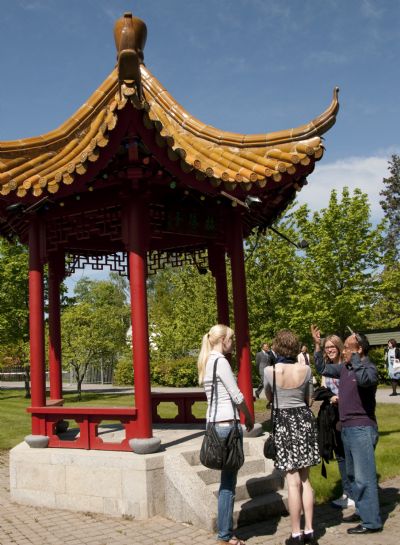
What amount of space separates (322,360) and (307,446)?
4.47 ft

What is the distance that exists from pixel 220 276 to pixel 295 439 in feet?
14.7

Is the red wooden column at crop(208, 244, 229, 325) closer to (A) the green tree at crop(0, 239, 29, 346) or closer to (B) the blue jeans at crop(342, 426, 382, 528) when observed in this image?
(B) the blue jeans at crop(342, 426, 382, 528)

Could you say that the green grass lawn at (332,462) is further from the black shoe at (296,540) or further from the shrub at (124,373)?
the shrub at (124,373)

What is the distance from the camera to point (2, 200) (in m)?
7.13

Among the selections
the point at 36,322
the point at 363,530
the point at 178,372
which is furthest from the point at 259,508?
the point at 178,372

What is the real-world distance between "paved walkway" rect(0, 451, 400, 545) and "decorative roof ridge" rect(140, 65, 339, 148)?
4.65m

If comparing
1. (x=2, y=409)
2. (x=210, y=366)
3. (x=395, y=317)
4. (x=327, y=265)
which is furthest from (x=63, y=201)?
(x=395, y=317)

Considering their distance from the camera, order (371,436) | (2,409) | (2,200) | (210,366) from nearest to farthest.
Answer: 1. (210,366)
2. (371,436)
3. (2,200)
4. (2,409)

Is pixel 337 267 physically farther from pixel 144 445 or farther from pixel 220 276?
pixel 144 445

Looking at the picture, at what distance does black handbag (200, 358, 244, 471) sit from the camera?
504 cm

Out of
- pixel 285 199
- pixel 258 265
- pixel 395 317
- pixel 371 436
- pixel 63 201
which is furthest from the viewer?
pixel 395 317

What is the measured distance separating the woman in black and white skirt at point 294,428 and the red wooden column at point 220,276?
393 cm

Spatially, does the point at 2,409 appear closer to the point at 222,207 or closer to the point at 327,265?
the point at 327,265

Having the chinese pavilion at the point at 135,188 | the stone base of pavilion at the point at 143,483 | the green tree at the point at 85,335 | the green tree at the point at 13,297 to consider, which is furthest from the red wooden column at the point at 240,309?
the green tree at the point at 13,297
